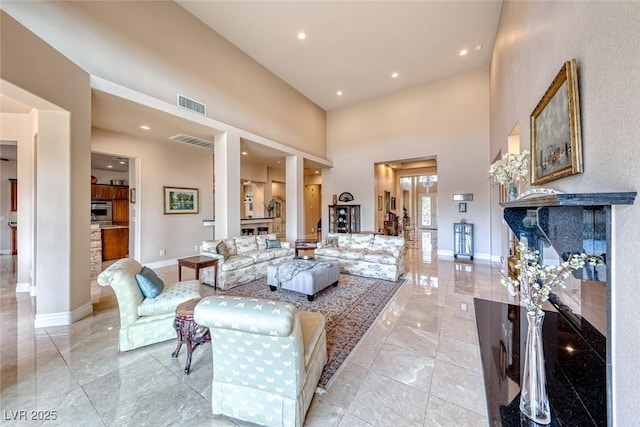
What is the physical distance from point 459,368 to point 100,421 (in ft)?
8.82

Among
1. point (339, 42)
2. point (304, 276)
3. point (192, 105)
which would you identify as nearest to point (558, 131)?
point (304, 276)

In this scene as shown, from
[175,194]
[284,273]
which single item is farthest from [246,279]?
[175,194]

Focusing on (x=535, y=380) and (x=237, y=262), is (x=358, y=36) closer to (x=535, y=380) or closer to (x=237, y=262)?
(x=237, y=262)

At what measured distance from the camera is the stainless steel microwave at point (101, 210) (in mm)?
8578

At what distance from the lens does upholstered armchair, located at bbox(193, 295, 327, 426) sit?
1304 millimetres

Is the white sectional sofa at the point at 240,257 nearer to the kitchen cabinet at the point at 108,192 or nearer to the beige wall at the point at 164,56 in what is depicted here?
the beige wall at the point at 164,56

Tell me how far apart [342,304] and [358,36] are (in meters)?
5.55

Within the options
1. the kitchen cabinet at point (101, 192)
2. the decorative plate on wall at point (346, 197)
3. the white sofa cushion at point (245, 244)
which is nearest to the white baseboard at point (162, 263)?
the white sofa cushion at point (245, 244)

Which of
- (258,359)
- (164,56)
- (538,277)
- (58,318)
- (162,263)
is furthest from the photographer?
(162,263)

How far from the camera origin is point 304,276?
3.59 m

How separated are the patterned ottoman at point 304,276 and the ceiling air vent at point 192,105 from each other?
341cm

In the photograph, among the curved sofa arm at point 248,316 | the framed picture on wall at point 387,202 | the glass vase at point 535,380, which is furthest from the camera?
the framed picture on wall at point 387,202

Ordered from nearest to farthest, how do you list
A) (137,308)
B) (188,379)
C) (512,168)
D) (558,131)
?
(558,131)
(188,379)
(137,308)
(512,168)

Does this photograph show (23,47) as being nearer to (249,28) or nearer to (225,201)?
(225,201)
